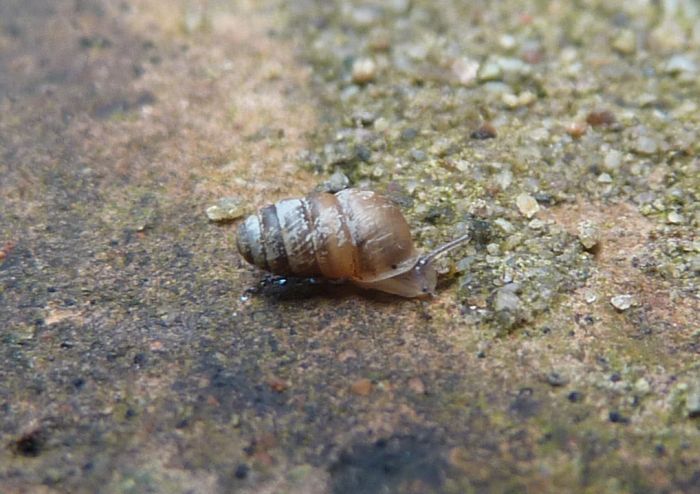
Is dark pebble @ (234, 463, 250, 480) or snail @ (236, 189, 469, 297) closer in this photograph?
dark pebble @ (234, 463, 250, 480)

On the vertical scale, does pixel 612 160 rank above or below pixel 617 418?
above

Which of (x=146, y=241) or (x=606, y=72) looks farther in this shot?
(x=606, y=72)

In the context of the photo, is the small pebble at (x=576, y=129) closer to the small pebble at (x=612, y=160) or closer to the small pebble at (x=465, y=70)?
the small pebble at (x=612, y=160)

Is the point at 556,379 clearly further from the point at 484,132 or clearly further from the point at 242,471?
the point at 484,132

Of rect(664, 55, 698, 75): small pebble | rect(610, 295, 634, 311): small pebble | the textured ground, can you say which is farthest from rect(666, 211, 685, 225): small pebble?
rect(664, 55, 698, 75): small pebble

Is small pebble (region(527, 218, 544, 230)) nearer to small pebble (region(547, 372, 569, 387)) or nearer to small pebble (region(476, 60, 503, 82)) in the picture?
small pebble (region(547, 372, 569, 387))

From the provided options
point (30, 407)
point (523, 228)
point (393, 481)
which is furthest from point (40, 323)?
point (523, 228)

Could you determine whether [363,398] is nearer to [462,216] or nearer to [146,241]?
[462,216]

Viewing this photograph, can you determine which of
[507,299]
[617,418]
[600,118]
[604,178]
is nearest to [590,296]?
[507,299]
